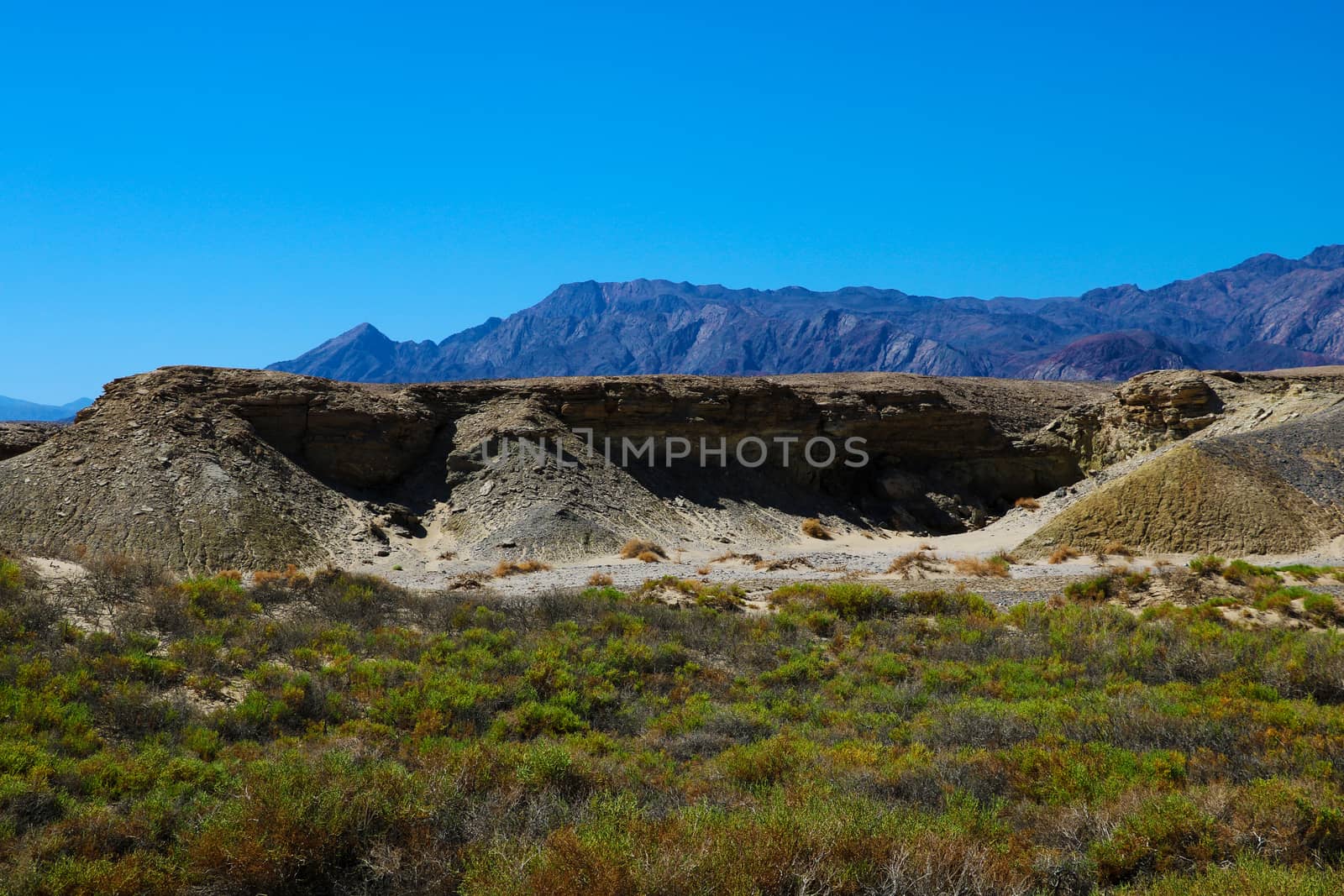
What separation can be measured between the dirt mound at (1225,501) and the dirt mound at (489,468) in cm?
1022

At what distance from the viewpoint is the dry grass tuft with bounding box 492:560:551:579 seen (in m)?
20.4

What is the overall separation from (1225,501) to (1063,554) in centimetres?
377

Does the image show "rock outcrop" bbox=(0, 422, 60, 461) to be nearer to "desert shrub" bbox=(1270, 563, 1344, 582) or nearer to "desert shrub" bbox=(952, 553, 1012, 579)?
"desert shrub" bbox=(952, 553, 1012, 579)

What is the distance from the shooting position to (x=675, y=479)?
96.6ft

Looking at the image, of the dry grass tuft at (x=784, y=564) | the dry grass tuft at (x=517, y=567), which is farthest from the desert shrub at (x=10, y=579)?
the dry grass tuft at (x=784, y=564)

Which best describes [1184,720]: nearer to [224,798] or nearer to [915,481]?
[224,798]

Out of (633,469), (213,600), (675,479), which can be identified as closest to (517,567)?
(633,469)

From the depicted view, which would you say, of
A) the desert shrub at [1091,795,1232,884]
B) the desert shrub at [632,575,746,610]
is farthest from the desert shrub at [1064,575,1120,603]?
the desert shrub at [1091,795,1232,884]

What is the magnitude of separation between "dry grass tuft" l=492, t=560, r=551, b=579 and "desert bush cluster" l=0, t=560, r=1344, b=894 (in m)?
7.06

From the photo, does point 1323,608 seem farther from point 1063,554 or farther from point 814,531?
point 814,531

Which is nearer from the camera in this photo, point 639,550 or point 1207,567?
point 1207,567

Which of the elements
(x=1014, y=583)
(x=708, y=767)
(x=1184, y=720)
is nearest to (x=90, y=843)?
(x=708, y=767)

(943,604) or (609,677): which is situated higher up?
(943,604)

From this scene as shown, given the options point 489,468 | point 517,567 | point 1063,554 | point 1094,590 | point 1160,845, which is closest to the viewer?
point 1160,845
